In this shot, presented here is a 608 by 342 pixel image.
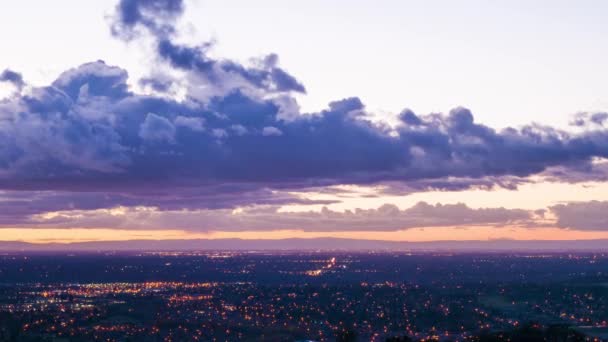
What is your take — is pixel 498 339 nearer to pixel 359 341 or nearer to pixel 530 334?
pixel 530 334

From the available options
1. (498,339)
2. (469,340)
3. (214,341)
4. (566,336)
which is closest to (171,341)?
(214,341)

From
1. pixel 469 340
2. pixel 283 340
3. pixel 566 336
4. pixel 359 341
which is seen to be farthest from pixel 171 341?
pixel 566 336

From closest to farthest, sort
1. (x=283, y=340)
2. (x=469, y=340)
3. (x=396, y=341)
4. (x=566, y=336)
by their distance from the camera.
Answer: (x=396, y=341) < (x=566, y=336) < (x=469, y=340) < (x=283, y=340)

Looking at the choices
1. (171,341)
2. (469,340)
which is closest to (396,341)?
(469,340)

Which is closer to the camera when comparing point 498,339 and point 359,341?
point 498,339

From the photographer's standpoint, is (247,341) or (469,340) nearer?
(469,340)

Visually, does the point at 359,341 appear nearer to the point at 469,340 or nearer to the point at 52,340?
the point at 469,340

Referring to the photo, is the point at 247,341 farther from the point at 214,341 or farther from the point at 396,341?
the point at 396,341

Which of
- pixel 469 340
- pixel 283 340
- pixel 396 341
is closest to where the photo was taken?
pixel 396 341

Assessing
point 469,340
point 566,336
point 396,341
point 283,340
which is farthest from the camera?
point 283,340
